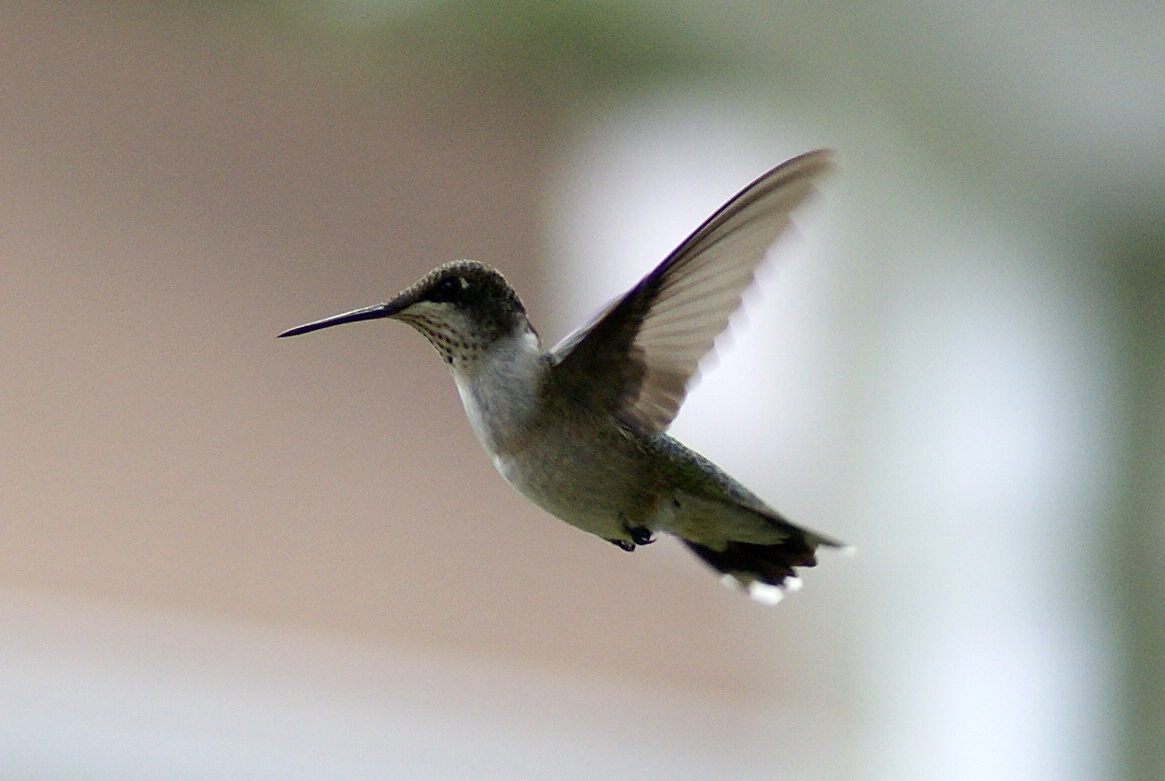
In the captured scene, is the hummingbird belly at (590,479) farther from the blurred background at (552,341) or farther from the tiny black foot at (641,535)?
the blurred background at (552,341)

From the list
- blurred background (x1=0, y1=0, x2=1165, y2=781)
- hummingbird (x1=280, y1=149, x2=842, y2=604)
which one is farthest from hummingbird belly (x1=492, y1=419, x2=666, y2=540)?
blurred background (x1=0, y1=0, x2=1165, y2=781)

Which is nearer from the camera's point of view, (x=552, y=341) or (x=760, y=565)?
(x=760, y=565)

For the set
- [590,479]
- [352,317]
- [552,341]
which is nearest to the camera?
[352,317]

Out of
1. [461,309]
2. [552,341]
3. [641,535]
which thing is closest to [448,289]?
[461,309]

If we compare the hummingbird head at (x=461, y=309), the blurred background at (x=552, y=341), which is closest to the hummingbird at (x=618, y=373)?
the hummingbird head at (x=461, y=309)

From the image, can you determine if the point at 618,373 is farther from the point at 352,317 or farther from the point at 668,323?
the point at 352,317

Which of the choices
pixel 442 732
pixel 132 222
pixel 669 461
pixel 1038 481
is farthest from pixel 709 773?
pixel 669 461

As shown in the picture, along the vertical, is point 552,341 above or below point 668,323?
above
